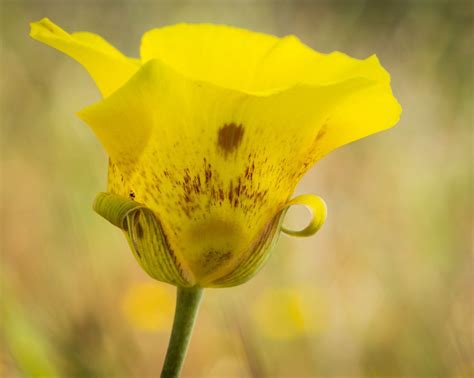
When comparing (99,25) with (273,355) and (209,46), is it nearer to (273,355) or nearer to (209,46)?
(273,355)

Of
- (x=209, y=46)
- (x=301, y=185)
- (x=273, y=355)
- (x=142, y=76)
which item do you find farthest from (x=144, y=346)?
(x=142, y=76)

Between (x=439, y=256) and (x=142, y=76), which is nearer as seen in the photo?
(x=142, y=76)

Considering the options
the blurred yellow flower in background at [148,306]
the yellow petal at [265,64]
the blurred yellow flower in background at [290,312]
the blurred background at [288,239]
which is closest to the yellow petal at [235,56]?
the yellow petal at [265,64]

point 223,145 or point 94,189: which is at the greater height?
point 94,189

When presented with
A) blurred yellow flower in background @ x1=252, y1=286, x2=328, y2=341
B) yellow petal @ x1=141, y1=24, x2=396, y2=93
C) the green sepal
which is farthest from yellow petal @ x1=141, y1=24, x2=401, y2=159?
blurred yellow flower in background @ x1=252, y1=286, x2=328, y2=341

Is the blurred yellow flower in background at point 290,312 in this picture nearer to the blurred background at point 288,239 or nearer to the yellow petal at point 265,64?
the blurred background at point 288,239

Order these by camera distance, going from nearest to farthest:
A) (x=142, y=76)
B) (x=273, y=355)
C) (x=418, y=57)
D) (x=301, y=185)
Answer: (x=142, y=76)
(x=273, y=355)
(x=301, y=185)
(x=418, y=57)
